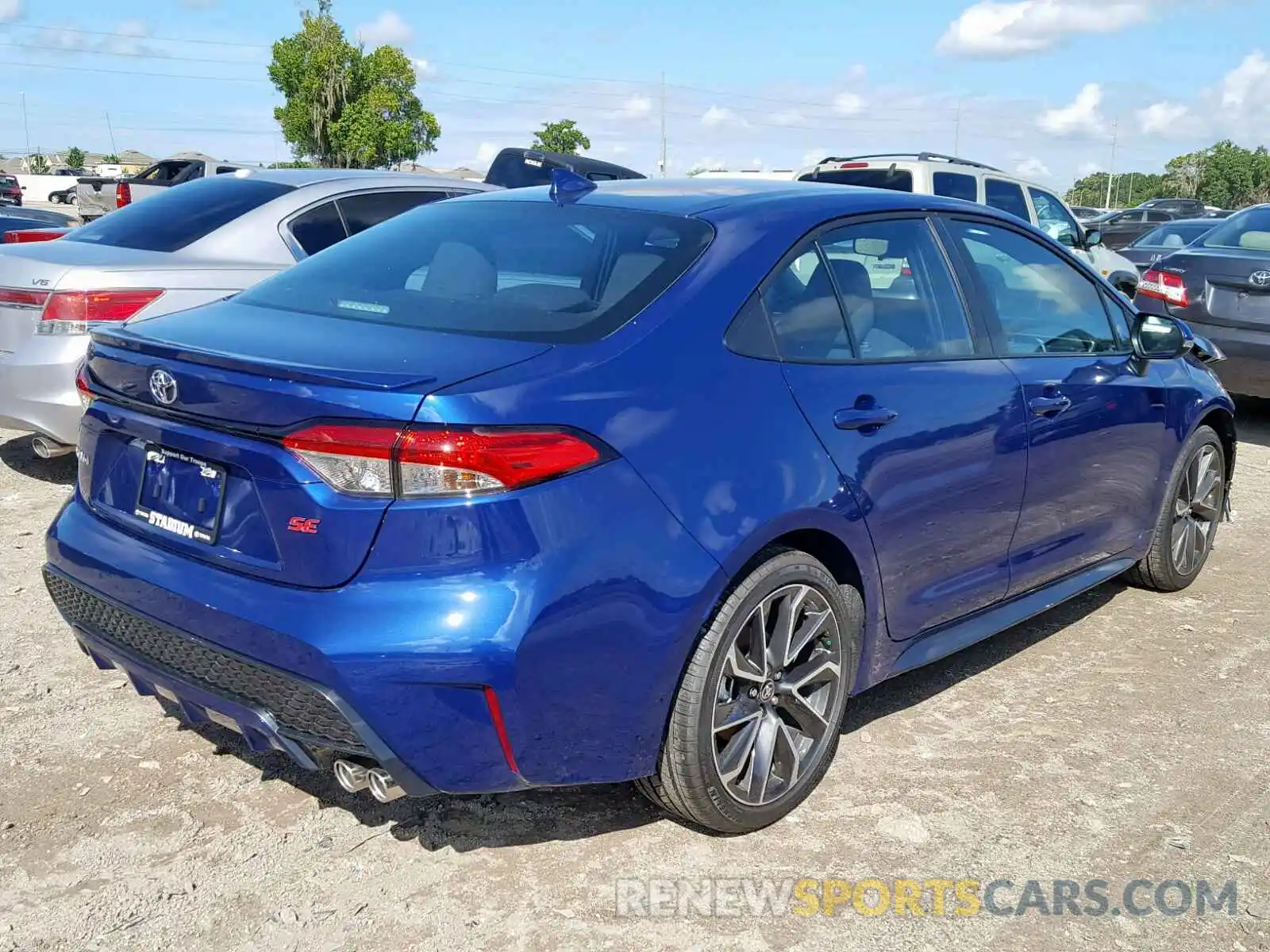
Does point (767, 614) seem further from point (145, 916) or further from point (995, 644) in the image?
point (995, 644)

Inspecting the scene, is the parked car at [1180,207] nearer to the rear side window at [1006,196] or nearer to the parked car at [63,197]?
the rear side window at [1006,196]

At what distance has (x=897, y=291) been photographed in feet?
12.2

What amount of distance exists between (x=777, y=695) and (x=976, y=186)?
30.2 feet

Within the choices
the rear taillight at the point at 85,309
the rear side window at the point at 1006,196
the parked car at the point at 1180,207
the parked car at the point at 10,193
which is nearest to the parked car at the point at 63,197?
the parked car at the point at 10,193

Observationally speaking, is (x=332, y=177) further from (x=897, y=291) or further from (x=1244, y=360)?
(x=1244, y=360)

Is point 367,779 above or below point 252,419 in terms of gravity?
below

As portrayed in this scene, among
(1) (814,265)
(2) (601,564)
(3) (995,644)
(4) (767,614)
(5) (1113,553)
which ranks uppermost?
(1) (814,265)

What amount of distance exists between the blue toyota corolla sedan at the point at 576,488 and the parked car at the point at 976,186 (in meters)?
7.12

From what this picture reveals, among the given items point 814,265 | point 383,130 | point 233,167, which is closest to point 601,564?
point 814,265

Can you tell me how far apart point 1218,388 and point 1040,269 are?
133cm

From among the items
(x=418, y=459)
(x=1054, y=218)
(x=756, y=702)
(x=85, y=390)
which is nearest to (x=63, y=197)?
(x=1054, y=218)

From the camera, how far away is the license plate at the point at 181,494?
8.97 ft

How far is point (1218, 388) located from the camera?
5207 millimetres

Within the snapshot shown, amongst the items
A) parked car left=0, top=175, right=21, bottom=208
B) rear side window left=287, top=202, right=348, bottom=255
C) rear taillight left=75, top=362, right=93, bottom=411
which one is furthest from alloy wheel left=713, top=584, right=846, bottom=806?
parked car left=0, top=175, right=21, bottom=208
